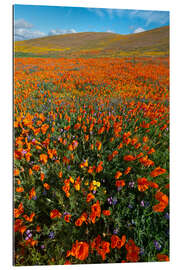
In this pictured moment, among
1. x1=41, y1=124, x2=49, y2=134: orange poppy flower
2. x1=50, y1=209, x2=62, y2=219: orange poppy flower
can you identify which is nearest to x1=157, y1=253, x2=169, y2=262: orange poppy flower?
x1=50, y1=209, x2=62, y2=219: orange poppy flower

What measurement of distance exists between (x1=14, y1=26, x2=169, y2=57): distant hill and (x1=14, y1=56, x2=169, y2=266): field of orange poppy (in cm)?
9

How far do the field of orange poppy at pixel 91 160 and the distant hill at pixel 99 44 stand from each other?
3.7 inches

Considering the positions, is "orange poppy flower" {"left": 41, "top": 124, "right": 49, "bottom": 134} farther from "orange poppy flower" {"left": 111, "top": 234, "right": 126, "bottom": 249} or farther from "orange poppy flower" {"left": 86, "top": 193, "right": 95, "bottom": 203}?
"orange poppy flower" {"left": 111, "top": 234, "right": 126, "bottom": 249}

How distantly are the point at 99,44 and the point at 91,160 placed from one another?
1.45m

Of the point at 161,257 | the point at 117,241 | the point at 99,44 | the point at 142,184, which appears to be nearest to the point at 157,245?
the point at 161,257

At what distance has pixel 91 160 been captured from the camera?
1657 millimetres

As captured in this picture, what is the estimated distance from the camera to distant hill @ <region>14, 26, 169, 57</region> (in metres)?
1.95

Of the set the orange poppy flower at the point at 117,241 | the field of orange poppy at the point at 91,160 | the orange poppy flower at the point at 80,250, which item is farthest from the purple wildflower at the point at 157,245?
the orange poppy flower at the point at 80,250

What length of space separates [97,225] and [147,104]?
1352 mm

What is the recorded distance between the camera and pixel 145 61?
218 centimetres

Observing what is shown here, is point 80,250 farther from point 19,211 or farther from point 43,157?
point 43,157

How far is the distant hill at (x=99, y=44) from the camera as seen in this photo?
6.40ft
